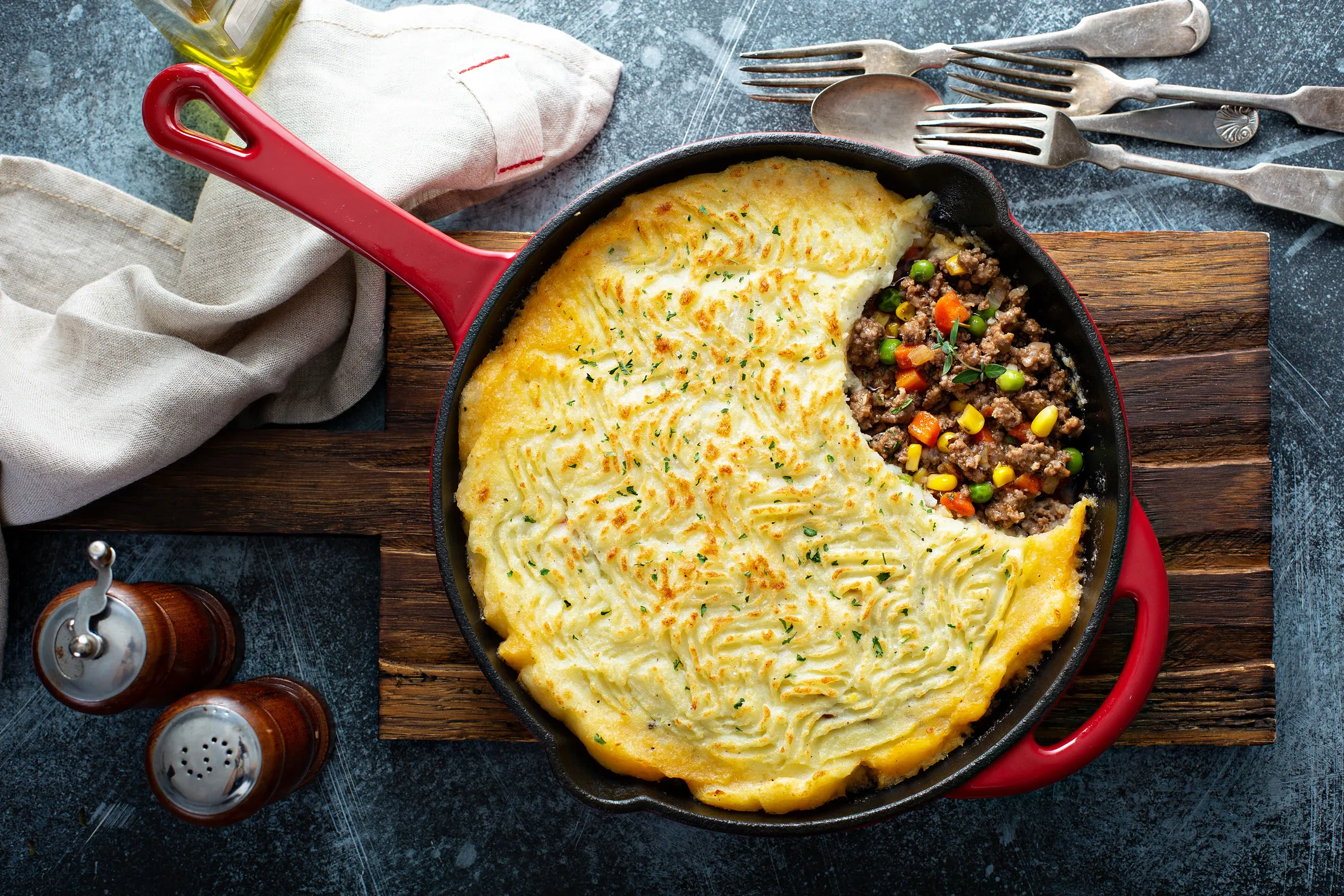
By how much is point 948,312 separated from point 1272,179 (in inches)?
62.3

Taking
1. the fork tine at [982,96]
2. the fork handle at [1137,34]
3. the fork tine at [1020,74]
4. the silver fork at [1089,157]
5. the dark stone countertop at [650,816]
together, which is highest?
the fork handle at [1137,34]

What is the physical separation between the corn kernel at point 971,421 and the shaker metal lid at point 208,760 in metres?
2.71

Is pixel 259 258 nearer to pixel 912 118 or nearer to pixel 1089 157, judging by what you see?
pixel 912 118

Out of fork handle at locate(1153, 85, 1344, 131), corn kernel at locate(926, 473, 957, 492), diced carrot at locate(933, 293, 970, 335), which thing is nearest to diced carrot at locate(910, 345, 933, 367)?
diced carrot at locate(933, 293, 970, 335)

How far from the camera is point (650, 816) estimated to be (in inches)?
148

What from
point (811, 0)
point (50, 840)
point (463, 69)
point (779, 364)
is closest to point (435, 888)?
point (50, 840)

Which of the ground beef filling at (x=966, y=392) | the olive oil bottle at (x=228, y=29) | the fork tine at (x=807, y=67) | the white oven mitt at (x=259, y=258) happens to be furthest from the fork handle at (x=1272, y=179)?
the olive oil bottle at (x=228, y=29)

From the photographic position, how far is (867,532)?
10.1ft

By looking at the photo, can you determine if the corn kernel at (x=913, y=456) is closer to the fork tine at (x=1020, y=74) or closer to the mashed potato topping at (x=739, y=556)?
the mashed potato topping at (x=739, y=556)

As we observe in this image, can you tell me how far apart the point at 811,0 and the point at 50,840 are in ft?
15.4

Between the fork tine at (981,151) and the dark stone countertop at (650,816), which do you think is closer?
the fork tine at (981,151)

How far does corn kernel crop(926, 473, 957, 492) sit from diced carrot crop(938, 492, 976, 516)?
0.02 meters

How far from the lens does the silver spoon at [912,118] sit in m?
3.66

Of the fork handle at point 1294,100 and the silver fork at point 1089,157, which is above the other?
the fork handle at point 1294,100
